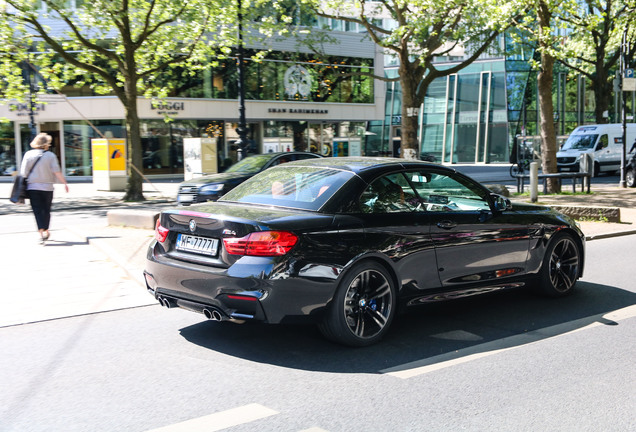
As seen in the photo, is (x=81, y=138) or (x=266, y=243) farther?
(x=81, y=138)

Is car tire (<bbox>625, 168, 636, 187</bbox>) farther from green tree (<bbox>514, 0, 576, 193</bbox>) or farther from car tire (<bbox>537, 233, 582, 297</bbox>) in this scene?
car tire (<bbox>537, 233, 582, 297</bbox>)

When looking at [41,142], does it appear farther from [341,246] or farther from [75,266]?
[341,246]

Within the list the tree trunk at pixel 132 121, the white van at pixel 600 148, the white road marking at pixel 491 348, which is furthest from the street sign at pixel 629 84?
the white road marking at pixel 491 348

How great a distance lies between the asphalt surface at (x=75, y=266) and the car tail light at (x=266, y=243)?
2532mm

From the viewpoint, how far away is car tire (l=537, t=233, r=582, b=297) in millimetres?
7102

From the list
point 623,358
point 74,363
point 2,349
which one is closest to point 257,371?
point 74,363

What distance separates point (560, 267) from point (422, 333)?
2153 mm

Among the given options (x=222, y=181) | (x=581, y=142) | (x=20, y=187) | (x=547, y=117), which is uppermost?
(x=547, y=117)

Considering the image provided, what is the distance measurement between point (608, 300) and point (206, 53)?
17.2 meters

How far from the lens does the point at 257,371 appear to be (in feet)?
16.1

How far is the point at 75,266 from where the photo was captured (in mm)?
9359

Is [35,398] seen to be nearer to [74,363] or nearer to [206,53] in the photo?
[74,363]

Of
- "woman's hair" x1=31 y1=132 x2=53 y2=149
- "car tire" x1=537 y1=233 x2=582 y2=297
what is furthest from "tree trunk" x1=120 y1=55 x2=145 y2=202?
"car tire" x1=537 y1=233 x2=582 y2=297

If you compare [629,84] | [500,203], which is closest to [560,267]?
[500,203]
